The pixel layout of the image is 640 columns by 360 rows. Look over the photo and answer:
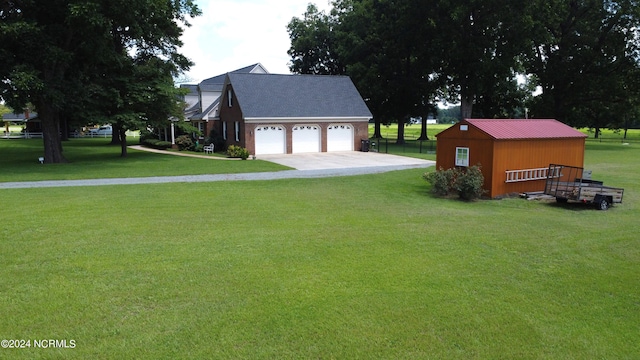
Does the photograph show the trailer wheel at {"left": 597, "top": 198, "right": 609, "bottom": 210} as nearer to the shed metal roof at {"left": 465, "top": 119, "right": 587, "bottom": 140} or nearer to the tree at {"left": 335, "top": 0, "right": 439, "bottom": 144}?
the shed metal roof at {"left": 465, "top": 119, "right": 587, "bottom": 140}

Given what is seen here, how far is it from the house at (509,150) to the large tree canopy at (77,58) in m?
Result: 17.3

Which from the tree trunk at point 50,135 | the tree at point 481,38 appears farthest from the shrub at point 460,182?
the tree at point 481,38

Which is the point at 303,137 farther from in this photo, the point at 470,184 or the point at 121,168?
the point at 470,184

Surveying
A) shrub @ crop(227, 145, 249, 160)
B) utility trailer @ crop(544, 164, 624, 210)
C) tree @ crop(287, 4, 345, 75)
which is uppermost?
tree @ crop(287, 4, 345, 75)

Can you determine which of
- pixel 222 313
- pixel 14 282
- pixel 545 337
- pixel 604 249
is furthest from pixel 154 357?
pixel 604 249

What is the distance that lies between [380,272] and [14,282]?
5884mm

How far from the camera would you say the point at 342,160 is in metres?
29.7

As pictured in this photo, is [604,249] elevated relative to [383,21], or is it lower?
lower

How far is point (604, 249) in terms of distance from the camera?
33.7 feet

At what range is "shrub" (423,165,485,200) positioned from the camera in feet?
54.0

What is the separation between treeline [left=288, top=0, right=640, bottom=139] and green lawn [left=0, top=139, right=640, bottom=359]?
2698 centimetres

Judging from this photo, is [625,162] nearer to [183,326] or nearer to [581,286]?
[581,286]

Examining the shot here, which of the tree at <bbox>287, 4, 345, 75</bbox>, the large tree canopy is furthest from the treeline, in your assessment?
the large tree canopy

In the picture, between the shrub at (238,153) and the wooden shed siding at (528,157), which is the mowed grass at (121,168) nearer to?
the shrub at (238,153)
